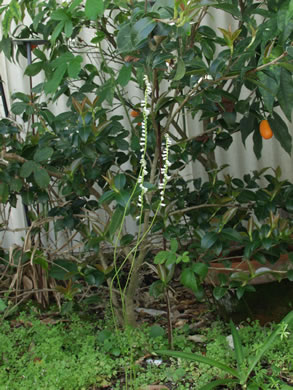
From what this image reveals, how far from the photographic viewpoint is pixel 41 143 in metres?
2.32

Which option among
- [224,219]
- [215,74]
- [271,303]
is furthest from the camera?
[271,303]

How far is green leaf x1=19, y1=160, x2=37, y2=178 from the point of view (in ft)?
7.37

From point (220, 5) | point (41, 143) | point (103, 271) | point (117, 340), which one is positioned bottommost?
point (117, 340)

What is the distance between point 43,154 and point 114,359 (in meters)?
0.91

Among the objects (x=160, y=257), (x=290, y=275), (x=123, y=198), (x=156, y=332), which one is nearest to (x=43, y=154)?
(x=123, y=198)

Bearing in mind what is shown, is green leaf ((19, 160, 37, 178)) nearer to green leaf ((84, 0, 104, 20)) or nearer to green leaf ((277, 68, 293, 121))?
green leaf ((84, 0, 104, 20))

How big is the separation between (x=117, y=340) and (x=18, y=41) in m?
1.45

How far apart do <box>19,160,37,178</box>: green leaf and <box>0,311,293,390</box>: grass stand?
2.28 ft

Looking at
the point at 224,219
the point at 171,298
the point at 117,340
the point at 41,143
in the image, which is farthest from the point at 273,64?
the point at 171,298

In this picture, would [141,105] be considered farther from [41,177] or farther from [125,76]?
[41,177]

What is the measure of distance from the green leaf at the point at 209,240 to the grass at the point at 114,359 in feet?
1.24

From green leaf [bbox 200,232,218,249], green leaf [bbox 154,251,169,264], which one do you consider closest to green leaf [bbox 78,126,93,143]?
green leaf [bbox 154,251,169,264]

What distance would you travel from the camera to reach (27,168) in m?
2.25

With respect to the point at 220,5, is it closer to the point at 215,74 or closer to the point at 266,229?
the point at 215,74
